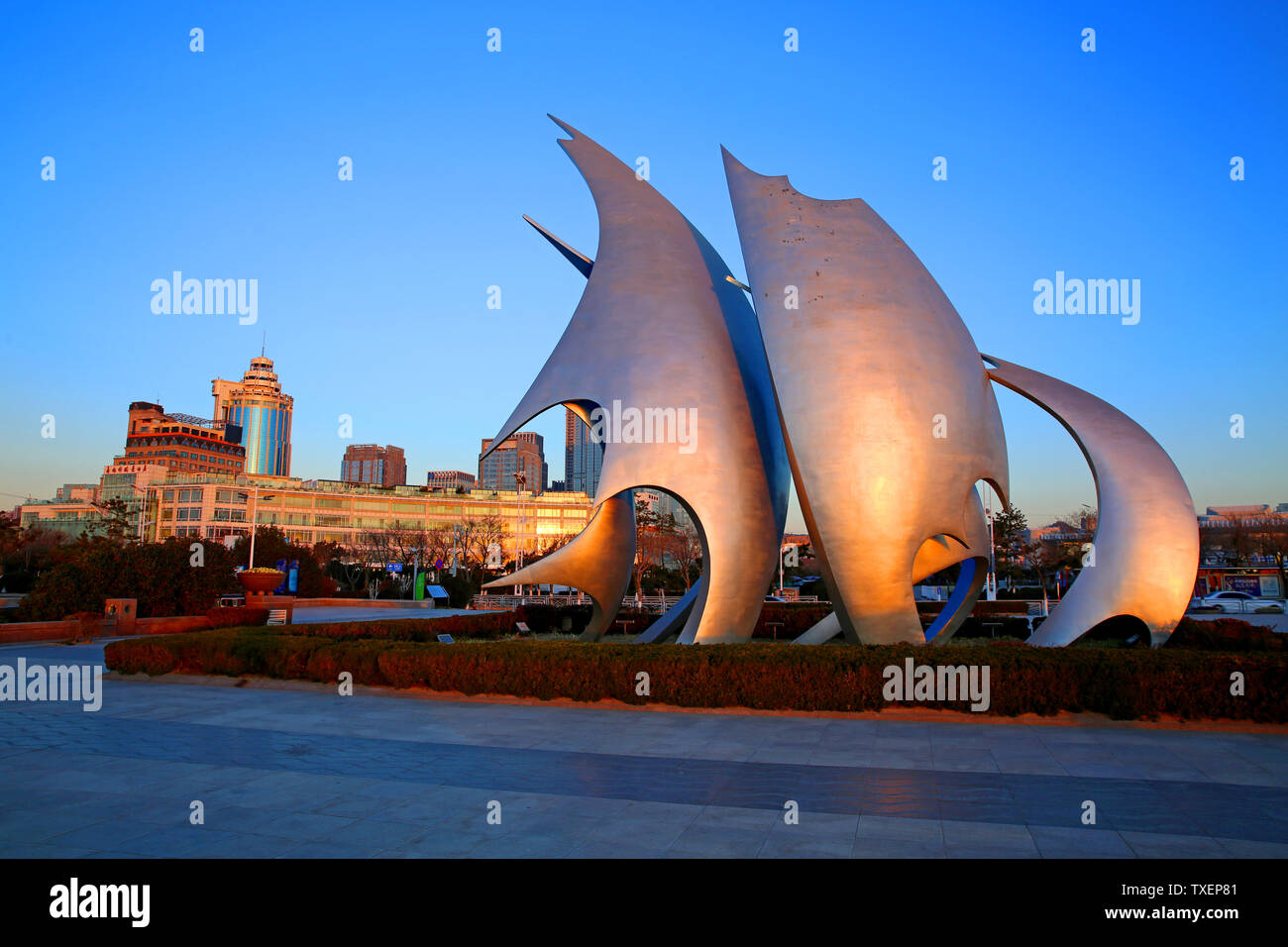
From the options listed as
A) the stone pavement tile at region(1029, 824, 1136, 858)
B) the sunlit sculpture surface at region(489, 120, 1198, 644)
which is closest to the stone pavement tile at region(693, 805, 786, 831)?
the stone pavement tile at region(1029, 824, 1136, 858)

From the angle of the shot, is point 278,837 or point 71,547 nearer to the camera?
point 278,837

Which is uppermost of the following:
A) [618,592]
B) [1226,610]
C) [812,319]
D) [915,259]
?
[915,259]

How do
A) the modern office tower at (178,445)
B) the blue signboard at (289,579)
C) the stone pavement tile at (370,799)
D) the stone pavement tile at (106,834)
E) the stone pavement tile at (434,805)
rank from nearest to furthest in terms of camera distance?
the stone pavement tile at (106,834), the stone pavement tile at (434,805), the stone pavement tile at (370,799), the blue signboard at (289,579), the modern office tower at (178,445)

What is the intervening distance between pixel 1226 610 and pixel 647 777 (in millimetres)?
40472

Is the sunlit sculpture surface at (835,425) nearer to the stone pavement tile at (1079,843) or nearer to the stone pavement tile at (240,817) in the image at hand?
the stone pavement tile at (1079,843)

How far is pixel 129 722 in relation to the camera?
11.0 m

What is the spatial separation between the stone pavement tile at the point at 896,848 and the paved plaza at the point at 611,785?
0.02 m

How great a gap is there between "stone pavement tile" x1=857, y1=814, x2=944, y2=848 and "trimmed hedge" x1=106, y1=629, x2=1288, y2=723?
5.06 meters

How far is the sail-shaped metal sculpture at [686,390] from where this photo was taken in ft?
48.7

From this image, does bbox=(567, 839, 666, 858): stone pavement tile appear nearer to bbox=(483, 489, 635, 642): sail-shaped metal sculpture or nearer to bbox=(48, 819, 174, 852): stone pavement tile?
bbox=(48, 819, 174, 852): stone pavement tile

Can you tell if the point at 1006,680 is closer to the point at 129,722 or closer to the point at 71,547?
the point at 129,722

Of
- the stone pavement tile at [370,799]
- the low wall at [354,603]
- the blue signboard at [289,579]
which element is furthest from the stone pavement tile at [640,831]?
the blue signboard at [289,579]
